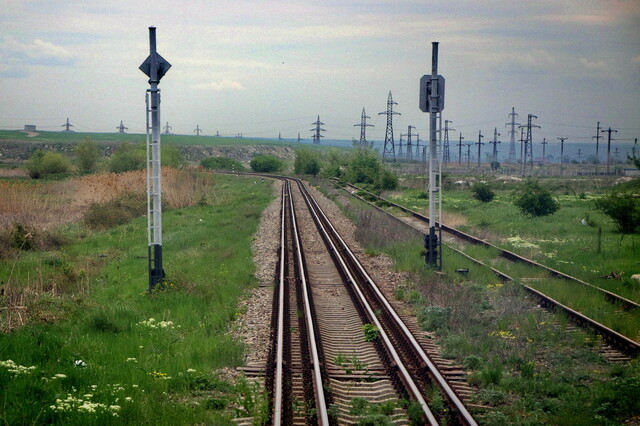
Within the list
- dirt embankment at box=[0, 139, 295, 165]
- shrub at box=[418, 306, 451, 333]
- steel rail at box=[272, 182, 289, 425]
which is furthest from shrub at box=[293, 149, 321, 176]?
shrub at box=[418, 306, 451, 333]

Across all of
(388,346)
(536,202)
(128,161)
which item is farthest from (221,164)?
(388,346)

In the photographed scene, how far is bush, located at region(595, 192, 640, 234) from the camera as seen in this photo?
2448 centimetres

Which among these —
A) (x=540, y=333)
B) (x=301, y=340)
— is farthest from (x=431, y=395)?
(x=540, y=333)

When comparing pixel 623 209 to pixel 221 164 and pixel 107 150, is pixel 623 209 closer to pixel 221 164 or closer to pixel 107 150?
pixel 221 164

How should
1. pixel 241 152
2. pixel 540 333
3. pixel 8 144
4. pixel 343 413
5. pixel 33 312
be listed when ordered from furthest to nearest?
pixel 241 152 → pixel 8 144 → pixel 33 312 → pixel 540 333 → pixel 343 413

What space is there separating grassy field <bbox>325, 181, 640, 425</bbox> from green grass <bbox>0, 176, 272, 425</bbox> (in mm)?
3110

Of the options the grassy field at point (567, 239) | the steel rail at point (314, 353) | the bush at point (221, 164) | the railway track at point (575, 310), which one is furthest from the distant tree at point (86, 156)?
the steel rail at point (314, 353)

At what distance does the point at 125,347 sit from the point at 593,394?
21.8 feet

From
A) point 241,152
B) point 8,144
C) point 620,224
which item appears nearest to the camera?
point 620,224

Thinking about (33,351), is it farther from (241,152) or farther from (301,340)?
(241,152)

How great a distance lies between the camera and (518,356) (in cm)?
957

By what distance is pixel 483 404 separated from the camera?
7.89 metres

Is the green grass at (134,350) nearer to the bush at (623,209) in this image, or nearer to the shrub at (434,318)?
the shrub at (434,318)

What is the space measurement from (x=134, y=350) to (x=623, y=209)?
21.0 m
